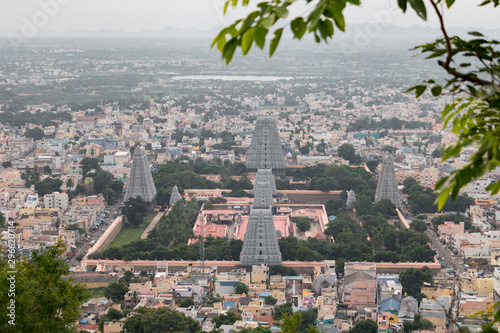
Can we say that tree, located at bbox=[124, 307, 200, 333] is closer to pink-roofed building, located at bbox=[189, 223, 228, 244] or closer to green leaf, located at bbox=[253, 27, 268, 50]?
pink-roofed building, located at bbox=[189, 223, 228, 244]

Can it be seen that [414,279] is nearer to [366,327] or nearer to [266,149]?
[366,327]

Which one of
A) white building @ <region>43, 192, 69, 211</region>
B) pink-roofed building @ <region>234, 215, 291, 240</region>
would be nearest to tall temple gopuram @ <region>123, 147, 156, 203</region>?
white building @ <region>43, 192, 69, 211</region>

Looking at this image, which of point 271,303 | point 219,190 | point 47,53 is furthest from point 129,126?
point 47,53

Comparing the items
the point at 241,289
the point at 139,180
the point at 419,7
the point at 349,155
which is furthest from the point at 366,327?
the point at 349,155

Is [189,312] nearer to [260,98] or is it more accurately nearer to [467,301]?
[467,301]

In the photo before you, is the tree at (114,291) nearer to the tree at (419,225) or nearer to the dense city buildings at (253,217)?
the dense city buildings at (253,217)

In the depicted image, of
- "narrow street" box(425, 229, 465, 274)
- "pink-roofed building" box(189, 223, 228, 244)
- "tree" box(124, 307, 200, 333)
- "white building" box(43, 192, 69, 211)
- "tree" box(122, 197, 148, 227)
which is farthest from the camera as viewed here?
"white building" box(43, 192, 69, 211)
